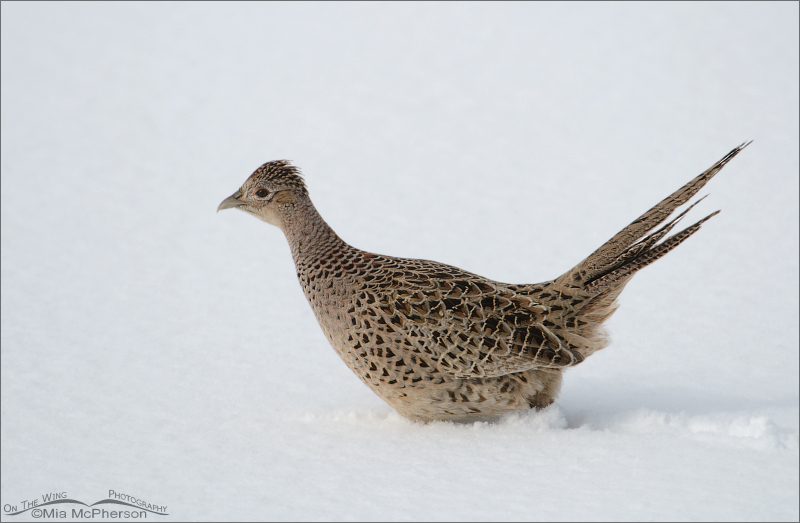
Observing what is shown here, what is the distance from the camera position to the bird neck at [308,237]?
16.9 ft

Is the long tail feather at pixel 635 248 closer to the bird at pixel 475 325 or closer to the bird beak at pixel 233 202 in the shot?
the bird at pixel 475 325

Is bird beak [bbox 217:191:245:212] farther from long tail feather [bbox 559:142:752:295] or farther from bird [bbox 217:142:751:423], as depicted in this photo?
long tail feather [bbox 559:142:752:295]

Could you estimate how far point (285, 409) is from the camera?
17.4 ft

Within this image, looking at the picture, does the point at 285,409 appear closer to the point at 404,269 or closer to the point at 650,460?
the point at 404,269

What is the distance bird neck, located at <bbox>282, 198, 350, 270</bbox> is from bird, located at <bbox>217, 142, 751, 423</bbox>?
180 millimetres

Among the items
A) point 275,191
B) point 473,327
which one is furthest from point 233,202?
point 473,327

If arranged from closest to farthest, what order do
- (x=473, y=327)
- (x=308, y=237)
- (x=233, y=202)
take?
1. (x=473, y=327)
2. (x=308, y=237)
3. (x=233, y=202)

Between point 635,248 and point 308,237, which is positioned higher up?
point 308,237

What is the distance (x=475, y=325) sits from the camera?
4668 mm

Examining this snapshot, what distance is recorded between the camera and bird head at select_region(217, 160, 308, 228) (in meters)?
5.26

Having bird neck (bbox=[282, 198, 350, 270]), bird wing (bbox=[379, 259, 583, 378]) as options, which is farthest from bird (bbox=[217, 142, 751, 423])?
bird neck (bbox=[282, 198, 350, 270])

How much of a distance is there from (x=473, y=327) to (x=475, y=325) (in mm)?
19

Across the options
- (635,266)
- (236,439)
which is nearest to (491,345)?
(635,266)

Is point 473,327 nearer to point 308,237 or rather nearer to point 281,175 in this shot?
point 308,237
